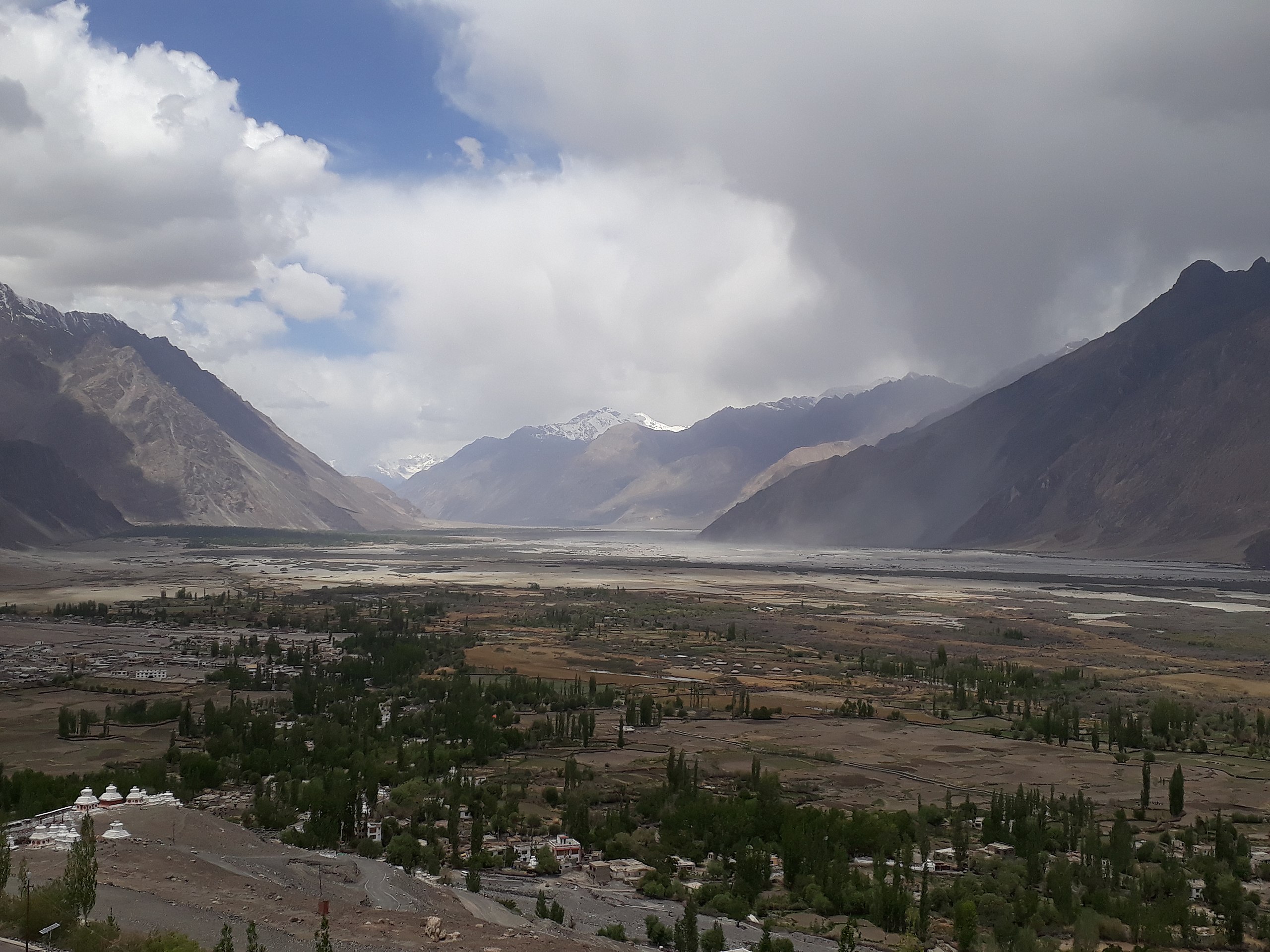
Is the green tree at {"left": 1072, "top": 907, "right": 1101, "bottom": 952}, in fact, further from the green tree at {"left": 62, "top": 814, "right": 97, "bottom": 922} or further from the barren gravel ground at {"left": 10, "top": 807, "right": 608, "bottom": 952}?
the green tree at {"left": 62, "top": 814, "right": 97, "bottom": 922}

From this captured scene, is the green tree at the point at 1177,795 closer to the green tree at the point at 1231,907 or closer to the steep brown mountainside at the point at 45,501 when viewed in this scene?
the green tree at the point at 1231,907

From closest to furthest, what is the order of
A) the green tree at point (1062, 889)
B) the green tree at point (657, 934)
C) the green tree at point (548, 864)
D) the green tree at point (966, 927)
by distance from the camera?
the green tree at point (966, 927) → the green tree at point (657, 934) → the green tree at point (1062, 889) → the green tree at point (548, 864)

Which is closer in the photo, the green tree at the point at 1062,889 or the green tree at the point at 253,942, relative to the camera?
the green tree at the point at 253,942

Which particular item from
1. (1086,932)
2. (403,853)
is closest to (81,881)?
(403,853)

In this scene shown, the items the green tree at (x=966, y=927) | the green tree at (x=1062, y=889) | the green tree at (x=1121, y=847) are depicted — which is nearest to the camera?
the green tree at (x=966, y=927)

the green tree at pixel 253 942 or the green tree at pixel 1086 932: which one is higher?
the green tree at pixel 253 942

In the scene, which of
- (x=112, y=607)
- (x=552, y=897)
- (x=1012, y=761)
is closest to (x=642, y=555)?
(x=112, y=607)

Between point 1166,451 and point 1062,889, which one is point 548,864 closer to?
point 1062,889

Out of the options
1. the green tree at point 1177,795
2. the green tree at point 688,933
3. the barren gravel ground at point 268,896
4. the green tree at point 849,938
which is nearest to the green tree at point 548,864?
the barren gravel ground at point 268,896
